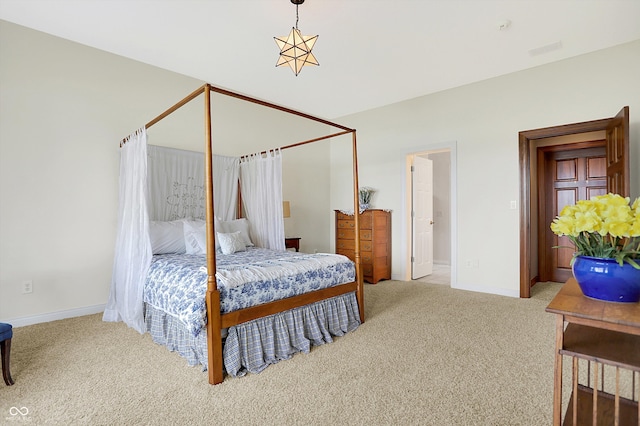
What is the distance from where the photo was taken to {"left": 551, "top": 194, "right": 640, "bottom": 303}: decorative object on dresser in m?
1.08

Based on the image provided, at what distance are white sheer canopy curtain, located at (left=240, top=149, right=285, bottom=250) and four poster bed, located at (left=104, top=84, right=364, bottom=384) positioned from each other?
596 millimetres

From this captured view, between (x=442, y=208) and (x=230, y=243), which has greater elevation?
(x=442, y=208)

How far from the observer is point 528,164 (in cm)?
423

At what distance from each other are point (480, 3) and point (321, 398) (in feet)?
10.9

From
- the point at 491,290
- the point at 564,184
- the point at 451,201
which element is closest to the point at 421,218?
the point at 451,201

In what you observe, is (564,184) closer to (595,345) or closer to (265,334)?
(595,345)

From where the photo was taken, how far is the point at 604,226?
3.62ft

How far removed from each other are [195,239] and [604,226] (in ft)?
11.4

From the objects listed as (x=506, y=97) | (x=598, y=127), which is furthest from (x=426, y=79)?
(x=598, y=127)

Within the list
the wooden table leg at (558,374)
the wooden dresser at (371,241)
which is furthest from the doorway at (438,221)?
the wooden table leg at (558,374)

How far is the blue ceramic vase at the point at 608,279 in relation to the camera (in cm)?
110

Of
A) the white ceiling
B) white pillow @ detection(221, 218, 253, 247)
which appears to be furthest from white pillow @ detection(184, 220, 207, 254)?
the white ceiling

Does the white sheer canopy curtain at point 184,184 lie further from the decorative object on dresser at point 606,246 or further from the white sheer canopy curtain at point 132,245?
the decorative object on dresser at point 606,246

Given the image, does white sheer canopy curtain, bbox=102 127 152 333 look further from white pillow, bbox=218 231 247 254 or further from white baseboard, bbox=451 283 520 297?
white baseboard, bbox=451 283 520 297
